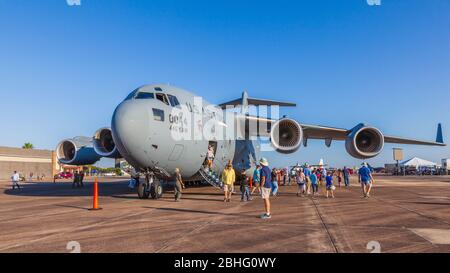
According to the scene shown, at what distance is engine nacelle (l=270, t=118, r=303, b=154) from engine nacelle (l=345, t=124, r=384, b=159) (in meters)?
3.81

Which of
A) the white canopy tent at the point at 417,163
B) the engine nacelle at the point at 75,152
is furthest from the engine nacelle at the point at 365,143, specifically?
the white canopy tent at the point at 417,163

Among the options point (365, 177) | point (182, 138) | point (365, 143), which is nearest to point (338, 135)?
point (365, 143)

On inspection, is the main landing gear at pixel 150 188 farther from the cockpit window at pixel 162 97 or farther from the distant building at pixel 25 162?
the distant building at pixel 25 162

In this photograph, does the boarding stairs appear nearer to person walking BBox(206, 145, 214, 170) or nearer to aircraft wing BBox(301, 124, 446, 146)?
person walking BBox(206, 145, 214, 170)

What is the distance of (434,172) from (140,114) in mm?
73143

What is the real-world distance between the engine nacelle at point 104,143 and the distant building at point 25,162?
127 feet

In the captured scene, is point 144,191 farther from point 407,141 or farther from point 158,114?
point 407,141

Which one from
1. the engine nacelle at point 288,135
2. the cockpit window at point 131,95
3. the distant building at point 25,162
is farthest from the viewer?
the distant building at point 25,162

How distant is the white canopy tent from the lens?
82438mm

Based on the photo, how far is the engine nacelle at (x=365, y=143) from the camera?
64.9ft

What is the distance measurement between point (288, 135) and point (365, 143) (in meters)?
5.45

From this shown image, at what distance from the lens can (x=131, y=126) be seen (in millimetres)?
11906
